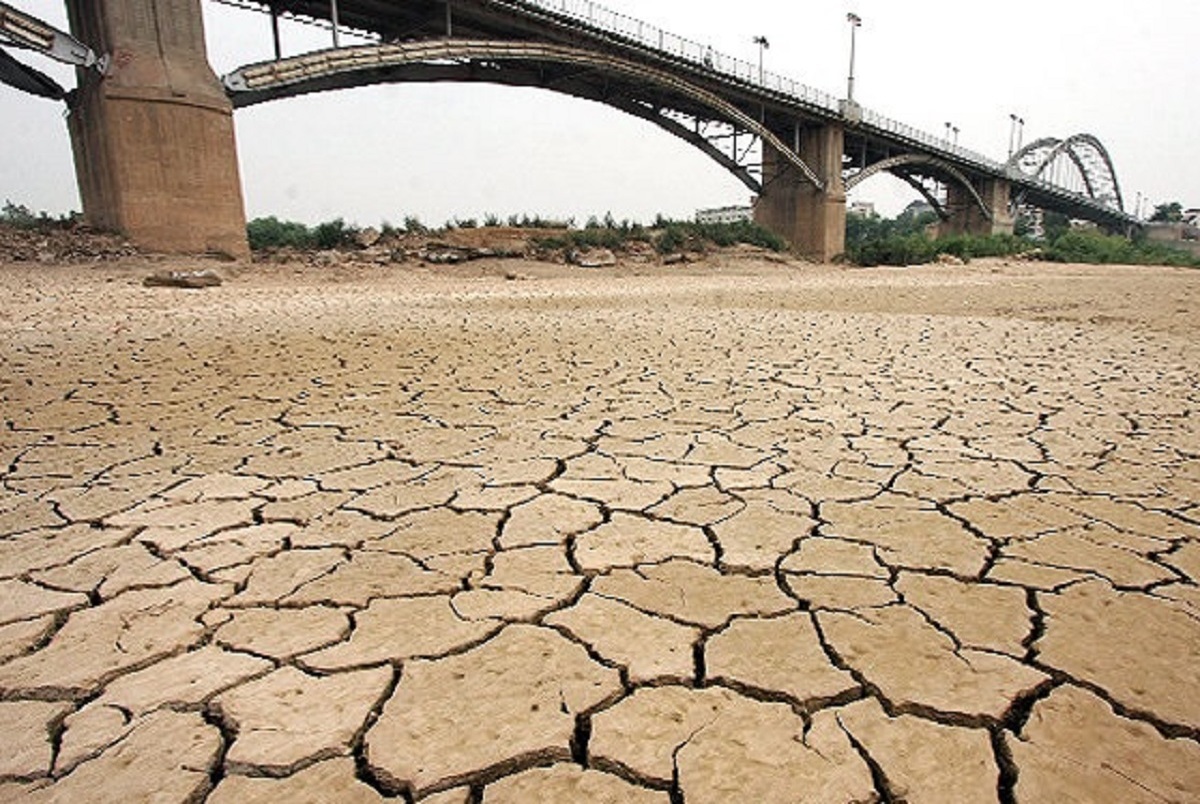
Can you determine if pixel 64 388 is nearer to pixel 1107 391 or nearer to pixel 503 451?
pixel 503 451

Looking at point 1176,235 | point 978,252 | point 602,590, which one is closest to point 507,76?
point 978,252

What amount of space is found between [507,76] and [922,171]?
95.5 feet

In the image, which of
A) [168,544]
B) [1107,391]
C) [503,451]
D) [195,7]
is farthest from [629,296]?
[195,7]

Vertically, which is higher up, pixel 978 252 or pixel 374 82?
pixel 374 82

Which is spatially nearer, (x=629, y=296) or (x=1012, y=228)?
(x=629, y=296)

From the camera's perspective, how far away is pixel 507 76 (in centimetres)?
2128

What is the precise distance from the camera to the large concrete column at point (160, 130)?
42.7ft

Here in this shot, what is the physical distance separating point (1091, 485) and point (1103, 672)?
130 centimetres

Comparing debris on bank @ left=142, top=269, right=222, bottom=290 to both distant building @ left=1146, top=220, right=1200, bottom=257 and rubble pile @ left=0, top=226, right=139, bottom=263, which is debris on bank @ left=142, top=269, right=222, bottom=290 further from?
distant building @ left=1146, top=220, right=1200, bottom=257

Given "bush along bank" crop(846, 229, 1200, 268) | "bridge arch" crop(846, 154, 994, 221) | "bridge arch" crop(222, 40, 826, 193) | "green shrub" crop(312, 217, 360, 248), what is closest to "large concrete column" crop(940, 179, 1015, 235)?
"bridge arch" crop(846, 154, 994, 221)

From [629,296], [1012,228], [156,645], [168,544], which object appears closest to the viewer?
[156,645]

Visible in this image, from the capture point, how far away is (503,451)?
9.21 ft

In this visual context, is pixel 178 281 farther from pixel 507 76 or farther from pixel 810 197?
pixel 810 197

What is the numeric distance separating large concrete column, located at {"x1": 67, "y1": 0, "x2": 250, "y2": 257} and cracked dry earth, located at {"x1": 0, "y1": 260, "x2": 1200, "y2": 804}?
11.8m
